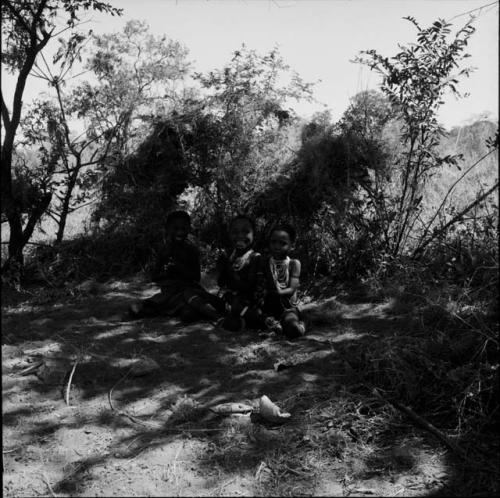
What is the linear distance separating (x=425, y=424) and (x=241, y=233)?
271 centimetres

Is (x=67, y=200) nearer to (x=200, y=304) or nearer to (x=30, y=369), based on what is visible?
(x=200, y=304)

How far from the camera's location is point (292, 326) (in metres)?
5.48

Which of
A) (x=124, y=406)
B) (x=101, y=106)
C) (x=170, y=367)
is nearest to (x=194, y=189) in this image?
(x=101, y=106)

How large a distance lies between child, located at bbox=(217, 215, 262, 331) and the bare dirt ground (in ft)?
0.64

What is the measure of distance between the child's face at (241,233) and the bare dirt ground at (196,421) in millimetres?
855

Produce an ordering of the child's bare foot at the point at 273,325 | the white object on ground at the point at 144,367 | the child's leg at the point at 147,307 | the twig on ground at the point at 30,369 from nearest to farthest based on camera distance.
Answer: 1. the twig on ground at the point at 30,369
2. the white object on ground at the point at 144,367
3. the child's bare foot at the point at 273,325
4. the child's leg at the point at 147,307

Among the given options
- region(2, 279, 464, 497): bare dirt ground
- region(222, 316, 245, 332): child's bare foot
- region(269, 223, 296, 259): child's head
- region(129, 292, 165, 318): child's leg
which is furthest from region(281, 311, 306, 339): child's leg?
region(129, 292, 165, 318): child's leg

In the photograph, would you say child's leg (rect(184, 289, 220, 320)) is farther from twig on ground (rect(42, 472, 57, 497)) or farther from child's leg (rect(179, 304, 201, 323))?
twig on ground (rect(42, 472, 57, 497))

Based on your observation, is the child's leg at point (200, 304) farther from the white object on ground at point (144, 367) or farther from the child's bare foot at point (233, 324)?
the white object on ground at point (144, 367)

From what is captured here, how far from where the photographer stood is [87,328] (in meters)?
5.73

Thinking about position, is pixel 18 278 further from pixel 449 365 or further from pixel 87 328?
pixel 449 365

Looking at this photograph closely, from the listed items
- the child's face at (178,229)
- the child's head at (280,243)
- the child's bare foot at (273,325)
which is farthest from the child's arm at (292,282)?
the child's face at (178,229)

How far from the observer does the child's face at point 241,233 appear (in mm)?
5934

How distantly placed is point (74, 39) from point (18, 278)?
292cm
